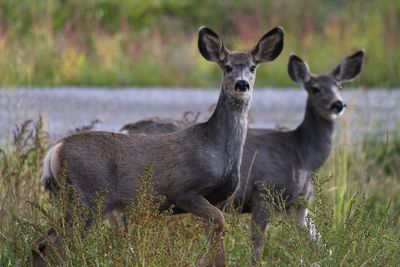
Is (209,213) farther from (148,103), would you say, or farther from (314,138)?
(148,103)

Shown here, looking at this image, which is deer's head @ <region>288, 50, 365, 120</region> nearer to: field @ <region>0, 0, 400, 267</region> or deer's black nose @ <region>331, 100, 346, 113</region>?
deer's black nose @ <region>331, 100, 346, 113</region>

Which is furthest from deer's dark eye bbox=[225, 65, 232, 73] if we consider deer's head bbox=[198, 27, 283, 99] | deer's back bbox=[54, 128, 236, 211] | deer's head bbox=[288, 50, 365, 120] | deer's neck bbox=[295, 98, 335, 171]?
deer's head bbox=[288, 50, 365, 120]

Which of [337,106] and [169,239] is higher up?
[337,106]

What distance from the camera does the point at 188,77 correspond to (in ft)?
68.5

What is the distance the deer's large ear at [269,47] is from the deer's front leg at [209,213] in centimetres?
115

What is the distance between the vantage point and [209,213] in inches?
297

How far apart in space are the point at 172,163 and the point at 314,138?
228 centimetres

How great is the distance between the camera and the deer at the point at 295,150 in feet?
29.5

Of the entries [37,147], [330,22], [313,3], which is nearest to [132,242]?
[37,147]

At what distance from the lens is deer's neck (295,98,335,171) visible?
9641 millimetres

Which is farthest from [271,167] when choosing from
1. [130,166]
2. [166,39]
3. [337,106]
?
[166,39]

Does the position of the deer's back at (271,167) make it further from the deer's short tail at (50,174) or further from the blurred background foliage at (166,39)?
the blurred background foliage at (166,39)

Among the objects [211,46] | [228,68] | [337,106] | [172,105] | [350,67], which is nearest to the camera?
[228,68]

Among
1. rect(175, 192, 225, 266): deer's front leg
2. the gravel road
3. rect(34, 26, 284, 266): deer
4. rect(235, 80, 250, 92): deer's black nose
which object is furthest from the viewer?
the gravel road
